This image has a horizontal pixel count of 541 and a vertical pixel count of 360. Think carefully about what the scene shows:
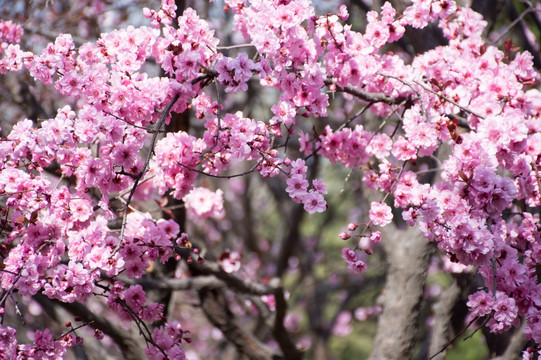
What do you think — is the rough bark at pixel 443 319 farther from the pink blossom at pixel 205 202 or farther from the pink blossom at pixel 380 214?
the pink blossom at pixel 205 202

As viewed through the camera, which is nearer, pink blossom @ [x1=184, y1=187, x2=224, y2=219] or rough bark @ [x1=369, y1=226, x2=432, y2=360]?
rough bark @ [x1=369, y1=226, x2=432, y2=360]

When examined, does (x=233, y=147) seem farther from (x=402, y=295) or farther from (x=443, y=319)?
(x=443, y=319)

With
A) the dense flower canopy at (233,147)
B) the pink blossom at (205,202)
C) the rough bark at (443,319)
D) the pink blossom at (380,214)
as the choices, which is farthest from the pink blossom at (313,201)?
the rough bark at (443,319)

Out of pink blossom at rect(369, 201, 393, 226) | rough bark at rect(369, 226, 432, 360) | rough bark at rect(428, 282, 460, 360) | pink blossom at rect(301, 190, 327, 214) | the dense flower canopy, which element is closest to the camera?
the dense flower canopy

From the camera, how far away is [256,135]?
2.83 m

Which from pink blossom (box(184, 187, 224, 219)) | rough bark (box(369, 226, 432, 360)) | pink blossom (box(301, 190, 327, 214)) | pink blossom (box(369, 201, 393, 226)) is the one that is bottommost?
rough bark (box(369, 226, 432, 360))

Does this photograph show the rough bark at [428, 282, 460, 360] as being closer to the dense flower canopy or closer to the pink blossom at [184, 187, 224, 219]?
the dense flower canopy

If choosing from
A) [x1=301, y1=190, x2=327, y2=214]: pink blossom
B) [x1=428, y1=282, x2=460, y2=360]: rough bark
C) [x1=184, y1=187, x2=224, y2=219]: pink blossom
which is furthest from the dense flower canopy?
[x1=428, y1=282, x2=460, y2=360]: rough bark

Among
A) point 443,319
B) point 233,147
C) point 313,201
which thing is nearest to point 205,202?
point 233,147

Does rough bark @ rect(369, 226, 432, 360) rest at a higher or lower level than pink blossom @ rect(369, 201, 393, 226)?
lower

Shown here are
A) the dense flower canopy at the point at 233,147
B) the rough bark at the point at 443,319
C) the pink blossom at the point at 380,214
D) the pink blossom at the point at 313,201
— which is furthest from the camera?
the rough bark at the point at 443,319

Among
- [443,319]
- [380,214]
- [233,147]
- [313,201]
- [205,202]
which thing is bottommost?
[443,319]

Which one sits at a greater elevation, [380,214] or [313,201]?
[313,201]

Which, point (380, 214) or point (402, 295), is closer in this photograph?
point (380, 214)
